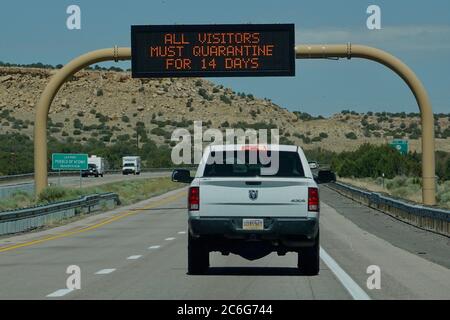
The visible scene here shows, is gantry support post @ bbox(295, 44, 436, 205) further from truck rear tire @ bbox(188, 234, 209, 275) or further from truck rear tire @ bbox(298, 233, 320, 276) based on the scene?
truck rear tire @ bbox(188, 234, 209, 275)

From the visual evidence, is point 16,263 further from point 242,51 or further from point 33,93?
point 33,93

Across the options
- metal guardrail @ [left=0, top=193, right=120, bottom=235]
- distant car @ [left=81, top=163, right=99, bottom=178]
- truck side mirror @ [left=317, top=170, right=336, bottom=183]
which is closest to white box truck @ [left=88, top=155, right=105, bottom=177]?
distant car @ [left=81, top=163, right=99, bottom=178]

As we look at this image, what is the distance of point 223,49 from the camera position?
139 feet

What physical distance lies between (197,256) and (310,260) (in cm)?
186

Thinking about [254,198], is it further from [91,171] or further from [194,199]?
[91,171]

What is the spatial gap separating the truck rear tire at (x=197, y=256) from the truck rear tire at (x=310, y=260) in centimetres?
159

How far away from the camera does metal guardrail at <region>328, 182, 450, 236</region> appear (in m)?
30.1

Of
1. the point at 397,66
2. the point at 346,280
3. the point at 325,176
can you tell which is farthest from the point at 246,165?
the point at 397,66

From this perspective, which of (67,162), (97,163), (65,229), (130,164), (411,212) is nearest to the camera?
(65,229)

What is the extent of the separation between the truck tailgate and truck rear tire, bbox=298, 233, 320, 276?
4.09 ft

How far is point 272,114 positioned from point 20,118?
4718cm

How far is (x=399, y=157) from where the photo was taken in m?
87.1

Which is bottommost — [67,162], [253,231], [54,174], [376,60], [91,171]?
[54,174]

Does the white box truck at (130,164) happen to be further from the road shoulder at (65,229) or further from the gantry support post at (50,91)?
the gantry support post at (50,91)
